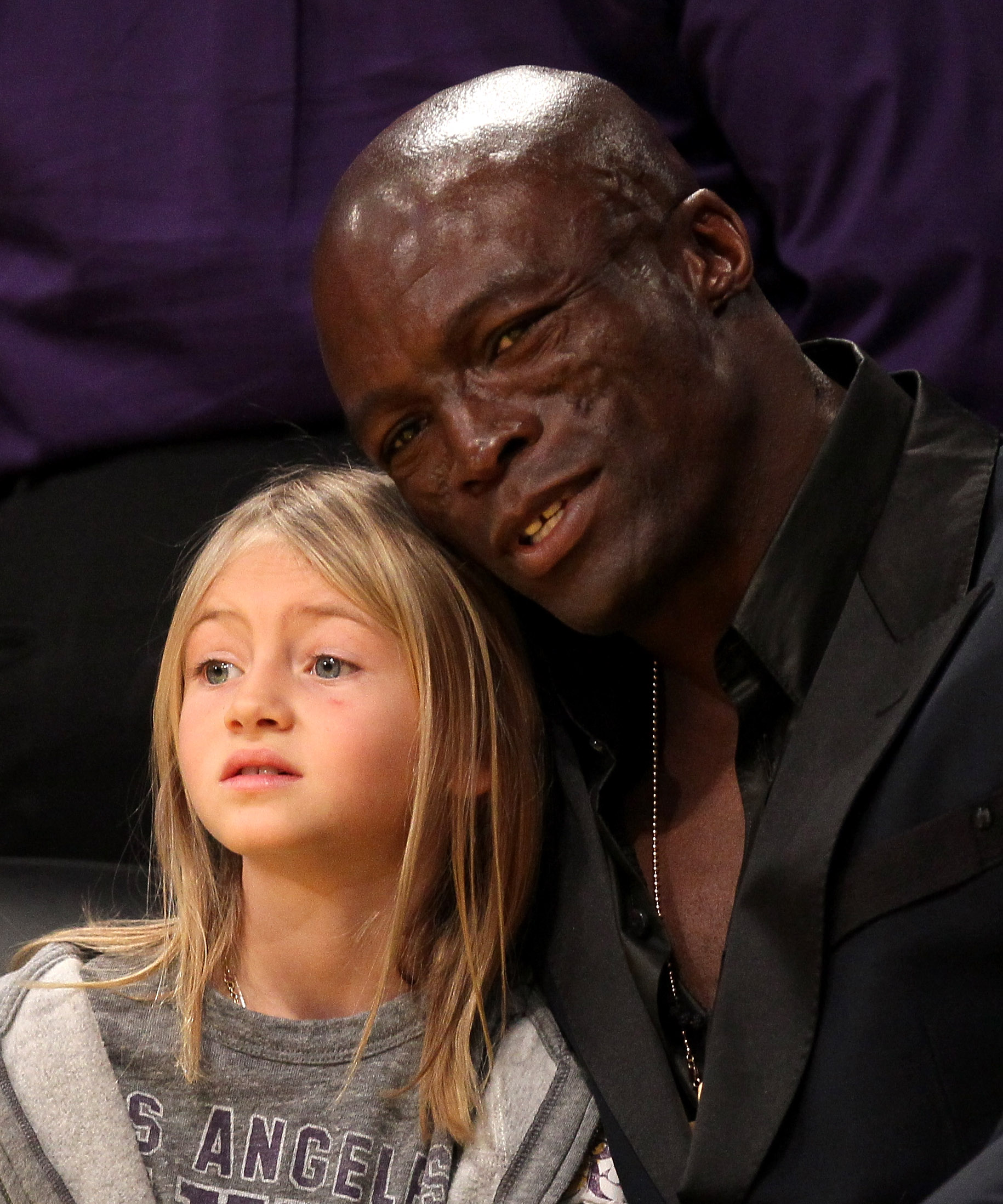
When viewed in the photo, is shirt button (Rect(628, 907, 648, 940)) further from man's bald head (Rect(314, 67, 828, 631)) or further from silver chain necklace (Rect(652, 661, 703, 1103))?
man's bald head (Rect(314, 67, 828, 631))

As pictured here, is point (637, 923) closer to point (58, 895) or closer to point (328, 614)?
point (328, 614)

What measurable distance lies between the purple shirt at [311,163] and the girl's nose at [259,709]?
54 centimetres

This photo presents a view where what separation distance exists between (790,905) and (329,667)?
0.38 metres

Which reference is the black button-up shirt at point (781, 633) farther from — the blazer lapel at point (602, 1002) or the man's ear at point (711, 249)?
the man's ear at point (711, 249)

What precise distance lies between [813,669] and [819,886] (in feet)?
0.54

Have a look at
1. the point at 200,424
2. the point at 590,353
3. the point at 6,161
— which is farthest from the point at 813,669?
the point at 6,161

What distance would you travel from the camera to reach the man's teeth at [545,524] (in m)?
1.13

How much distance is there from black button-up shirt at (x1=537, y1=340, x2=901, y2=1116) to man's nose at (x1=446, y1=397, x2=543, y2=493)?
193 mm

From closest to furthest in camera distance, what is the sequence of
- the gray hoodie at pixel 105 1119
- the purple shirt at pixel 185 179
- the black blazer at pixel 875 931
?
1. the black blazer at pixel 875 931
2. the gray hoodie at pixel 105 1119
3. the purple shirt at pixel 185 179

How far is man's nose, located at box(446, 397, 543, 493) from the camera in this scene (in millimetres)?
1119

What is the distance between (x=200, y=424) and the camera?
167 cm

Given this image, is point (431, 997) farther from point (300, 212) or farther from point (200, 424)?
point (300, 212)

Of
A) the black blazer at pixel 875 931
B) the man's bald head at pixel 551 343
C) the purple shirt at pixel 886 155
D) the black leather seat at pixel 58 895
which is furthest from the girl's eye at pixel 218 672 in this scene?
the purple shirt at pixel 886 155

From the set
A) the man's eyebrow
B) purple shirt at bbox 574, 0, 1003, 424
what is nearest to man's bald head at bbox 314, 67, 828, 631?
the man's eyebrow
